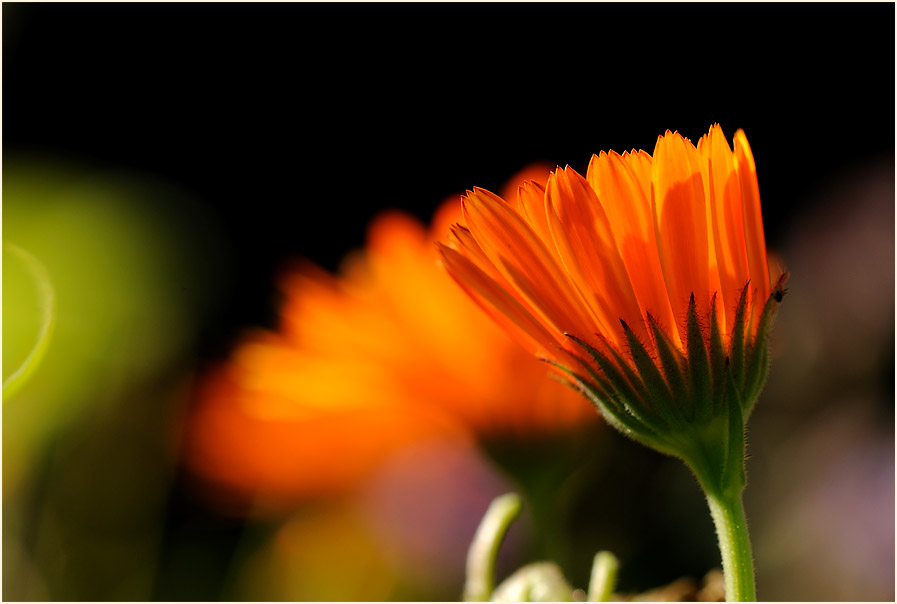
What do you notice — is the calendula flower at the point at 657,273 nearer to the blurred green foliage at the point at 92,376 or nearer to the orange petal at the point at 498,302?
the orange petal at the point at 498,302

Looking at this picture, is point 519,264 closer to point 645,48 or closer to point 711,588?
point 711,588

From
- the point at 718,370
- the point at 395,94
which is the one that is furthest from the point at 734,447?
the point at 395,94

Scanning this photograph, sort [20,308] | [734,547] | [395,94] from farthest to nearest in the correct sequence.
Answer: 1. [395,94]
2. [20,308]
3. [734,547]

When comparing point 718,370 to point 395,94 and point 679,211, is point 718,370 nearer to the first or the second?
point 679,211

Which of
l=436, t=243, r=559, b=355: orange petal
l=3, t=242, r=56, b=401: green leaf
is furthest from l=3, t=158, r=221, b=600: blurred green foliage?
l=436, t=243, r=559, b=355: orange petal

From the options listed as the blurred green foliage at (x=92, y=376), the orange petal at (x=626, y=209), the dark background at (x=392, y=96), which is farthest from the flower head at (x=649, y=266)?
the dark background at (x=392, y=96)
